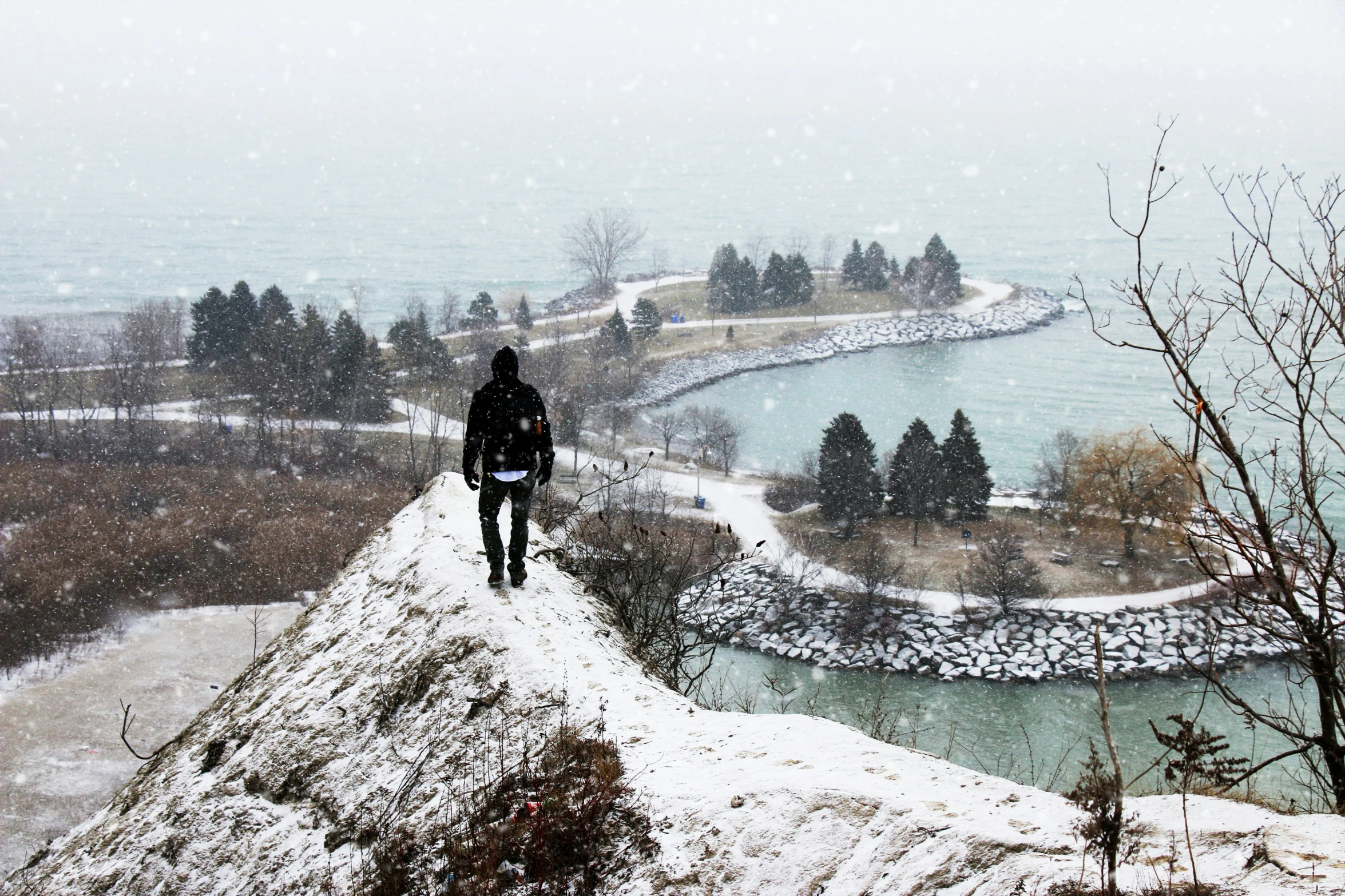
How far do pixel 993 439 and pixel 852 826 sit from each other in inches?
2150

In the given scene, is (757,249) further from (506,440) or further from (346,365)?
(506,440)

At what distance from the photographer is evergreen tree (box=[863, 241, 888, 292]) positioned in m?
91.2

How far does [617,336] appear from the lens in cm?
7131

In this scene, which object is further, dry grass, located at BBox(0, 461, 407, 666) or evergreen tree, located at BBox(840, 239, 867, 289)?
evergreen tree, located at BBox(840, 239, 867, 289)

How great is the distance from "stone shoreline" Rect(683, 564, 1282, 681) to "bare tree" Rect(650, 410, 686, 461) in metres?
17.8

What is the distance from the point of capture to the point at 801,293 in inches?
3410

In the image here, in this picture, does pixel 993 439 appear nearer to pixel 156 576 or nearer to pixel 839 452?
pixel 839 452

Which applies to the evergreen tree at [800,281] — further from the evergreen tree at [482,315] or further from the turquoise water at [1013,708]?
the turquoise water at [1013,708]

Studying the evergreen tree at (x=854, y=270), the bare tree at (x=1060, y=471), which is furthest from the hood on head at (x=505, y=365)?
the evergreen tree at (x=854, y=270)

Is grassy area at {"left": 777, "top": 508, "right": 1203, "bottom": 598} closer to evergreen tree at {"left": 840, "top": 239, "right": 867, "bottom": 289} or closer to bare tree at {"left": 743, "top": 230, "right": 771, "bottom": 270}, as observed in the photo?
evergreen tree at {"left": 840, "top": 239, "right": 867, "bottom": 289}

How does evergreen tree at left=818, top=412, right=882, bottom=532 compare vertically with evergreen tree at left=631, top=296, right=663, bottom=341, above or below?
below

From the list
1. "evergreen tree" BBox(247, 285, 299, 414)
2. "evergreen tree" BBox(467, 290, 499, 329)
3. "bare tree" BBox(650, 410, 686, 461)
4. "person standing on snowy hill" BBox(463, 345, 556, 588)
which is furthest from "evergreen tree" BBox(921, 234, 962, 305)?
"person standing on snowy hill" BBox(463, 345, 556, 588)

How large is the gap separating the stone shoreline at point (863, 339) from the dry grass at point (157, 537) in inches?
991

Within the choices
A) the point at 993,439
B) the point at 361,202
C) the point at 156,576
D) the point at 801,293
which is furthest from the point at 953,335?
the point at 361,202
